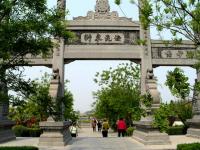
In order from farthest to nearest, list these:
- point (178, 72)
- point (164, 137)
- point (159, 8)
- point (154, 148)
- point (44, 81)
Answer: point (44, 81) < point (164, 137) < point (154, 148) < point (159, 8) < point (178, 72)

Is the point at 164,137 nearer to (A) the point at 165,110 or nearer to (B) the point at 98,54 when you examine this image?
(B) the point at 98,54

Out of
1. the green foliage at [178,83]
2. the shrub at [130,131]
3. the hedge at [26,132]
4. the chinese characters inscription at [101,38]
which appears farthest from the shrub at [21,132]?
the green foliage at [178,83]

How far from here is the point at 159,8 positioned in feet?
25.5

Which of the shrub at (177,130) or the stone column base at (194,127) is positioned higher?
the stone column base at (194,127)

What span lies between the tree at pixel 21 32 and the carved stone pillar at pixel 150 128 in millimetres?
4977

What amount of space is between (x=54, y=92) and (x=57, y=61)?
1.49 metres

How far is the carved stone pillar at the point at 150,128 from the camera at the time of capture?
1209 cm

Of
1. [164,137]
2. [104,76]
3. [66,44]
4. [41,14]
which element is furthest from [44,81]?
[41,14]

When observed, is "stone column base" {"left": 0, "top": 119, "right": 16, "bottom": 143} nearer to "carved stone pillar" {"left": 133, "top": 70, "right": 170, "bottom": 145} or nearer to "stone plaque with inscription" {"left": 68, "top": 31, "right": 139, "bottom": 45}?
"stone plaque with inscription" {"left": 68, "top": 31, "right": 139, "bottom": 45}

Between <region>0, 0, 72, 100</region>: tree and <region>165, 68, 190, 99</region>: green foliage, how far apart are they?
2845 millimetres

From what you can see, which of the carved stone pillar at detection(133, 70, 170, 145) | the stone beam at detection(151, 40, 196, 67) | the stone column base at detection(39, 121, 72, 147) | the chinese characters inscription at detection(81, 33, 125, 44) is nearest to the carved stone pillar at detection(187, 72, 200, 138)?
the stone beam at detection(151, 40, 196, 67)

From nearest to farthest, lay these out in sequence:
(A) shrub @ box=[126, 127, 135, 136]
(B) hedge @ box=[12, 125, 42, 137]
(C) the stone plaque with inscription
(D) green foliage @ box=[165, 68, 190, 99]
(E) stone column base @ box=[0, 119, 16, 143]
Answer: (D) green foliage @ box=[165, 68, 190, 99], (E) stone column base @ box=[0, 119, 16, 143], (C) the stone plaque with inscription, (A) shrub @ box=[126, 127, 135, 136], (B) hedge @ box=[12, 125, 42, 137]

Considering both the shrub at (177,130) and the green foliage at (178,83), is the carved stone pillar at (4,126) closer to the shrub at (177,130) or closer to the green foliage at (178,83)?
the green foliage at (178,83)

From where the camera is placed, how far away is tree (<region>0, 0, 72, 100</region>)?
24.4ft
